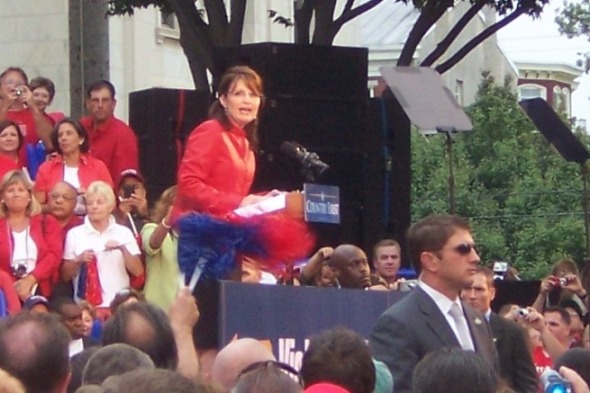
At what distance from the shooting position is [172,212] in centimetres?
815

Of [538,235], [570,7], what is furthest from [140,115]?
[538,235]

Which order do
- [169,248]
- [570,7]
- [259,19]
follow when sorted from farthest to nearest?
[570,7] → [259,19] → [169,248]

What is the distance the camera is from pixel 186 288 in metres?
7.30

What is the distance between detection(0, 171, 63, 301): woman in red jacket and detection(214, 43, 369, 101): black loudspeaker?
88.2 inches

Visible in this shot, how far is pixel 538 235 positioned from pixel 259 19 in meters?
11.3

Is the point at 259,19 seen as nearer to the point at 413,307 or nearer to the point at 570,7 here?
the point at 570,7

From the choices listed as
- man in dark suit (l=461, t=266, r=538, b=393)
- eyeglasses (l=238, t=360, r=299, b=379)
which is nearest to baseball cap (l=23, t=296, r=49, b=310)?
man in dark suit (l=461, t=266, r=538, b=393)

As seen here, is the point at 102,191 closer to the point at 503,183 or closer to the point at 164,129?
the point at 164,129

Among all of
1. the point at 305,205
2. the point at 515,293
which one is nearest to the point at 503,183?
the point at 515,293

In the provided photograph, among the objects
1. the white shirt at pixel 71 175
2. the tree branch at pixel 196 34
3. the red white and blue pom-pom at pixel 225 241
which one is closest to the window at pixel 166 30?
the tree branch at pixel 196 34

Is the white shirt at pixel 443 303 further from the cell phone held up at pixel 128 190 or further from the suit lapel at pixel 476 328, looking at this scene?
the cell phone held up at pixel 128 190

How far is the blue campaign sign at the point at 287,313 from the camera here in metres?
7.41

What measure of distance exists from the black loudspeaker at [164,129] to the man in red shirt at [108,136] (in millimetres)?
292

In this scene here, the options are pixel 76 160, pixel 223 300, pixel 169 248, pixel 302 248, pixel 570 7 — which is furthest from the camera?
pixel 570 7
